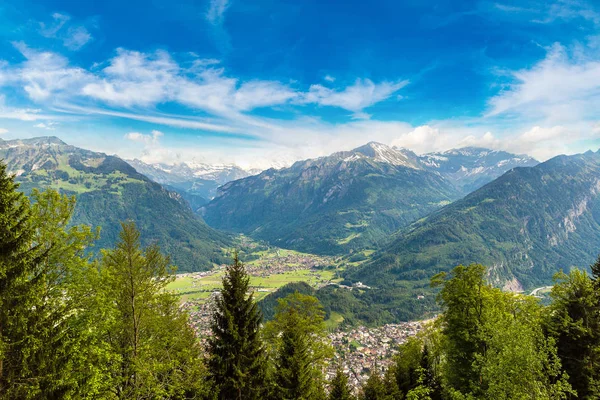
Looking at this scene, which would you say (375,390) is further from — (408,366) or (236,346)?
(236,346)

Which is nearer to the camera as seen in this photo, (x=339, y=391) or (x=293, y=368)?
(x=293, y=368)

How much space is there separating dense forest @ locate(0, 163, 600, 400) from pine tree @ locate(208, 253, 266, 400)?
8 centimetres

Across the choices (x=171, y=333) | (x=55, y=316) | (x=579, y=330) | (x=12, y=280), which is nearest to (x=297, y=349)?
(x=171, y=333)

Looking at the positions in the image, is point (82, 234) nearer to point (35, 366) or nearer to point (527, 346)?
point (35, 366)

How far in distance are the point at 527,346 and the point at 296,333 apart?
1644 centimetres

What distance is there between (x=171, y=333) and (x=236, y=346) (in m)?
5.73

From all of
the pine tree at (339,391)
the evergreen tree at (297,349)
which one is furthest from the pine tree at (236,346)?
the pine tree at (339,391)

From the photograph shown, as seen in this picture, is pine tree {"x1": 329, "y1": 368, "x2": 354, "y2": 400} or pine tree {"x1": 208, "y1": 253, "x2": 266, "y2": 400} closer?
pine tree {"x1": 208, "y1": 253, "x2": 266, "y2": 400}

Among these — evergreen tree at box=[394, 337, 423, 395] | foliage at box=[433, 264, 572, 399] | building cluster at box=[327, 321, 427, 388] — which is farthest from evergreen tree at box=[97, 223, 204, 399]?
building cluster at box=[327, 321, 427, 388]

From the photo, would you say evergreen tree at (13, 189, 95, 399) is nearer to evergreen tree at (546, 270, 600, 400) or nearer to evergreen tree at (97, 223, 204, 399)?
evergreen tree at (97, 223, 204, 399)

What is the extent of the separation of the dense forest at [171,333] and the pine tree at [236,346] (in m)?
0.08

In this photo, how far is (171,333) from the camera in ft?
77.1

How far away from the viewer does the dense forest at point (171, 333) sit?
12586 millimetres

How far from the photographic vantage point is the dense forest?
1259 centimetres
